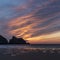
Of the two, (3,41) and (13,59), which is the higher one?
(3,41)

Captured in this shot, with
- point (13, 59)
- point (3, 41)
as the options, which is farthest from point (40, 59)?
point (3, 41)

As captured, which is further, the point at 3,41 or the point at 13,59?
the point at 3,41

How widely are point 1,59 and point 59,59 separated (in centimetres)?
918

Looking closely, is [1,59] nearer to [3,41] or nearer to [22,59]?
[22,59]

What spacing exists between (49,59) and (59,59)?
5.21 feet

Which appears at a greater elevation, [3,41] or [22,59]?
[3,41]

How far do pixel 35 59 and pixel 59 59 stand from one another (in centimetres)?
387

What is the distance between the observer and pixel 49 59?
4053 centimetres

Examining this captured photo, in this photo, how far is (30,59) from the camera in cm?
4103

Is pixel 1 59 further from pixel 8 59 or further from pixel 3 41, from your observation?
pixel 3 41

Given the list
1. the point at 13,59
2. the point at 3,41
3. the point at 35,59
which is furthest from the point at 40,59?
the point at 3,41

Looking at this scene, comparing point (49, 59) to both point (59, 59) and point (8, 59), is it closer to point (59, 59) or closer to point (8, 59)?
point (59, 59)

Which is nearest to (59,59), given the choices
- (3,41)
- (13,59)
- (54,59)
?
(54,59)

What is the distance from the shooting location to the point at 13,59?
40312 millimetres
